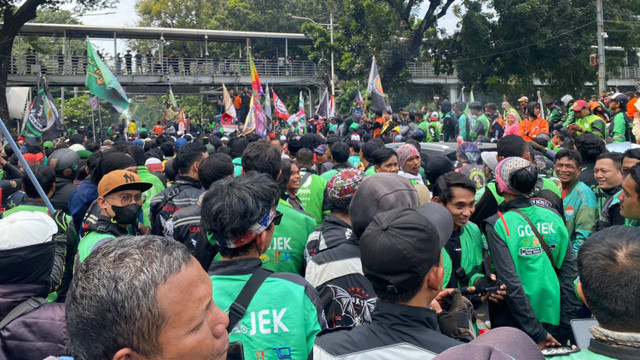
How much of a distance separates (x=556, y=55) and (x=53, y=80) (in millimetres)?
27957

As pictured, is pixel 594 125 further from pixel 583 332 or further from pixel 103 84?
pixel 103 84

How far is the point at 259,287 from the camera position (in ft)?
8.84

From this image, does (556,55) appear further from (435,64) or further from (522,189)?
(522,189)

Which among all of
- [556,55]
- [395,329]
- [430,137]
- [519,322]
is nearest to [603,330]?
[395,329]

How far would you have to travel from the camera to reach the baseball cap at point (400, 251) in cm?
234

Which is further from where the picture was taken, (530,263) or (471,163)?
(471,163)

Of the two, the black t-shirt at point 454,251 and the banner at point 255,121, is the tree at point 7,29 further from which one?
the black t-shirt at point 454,251

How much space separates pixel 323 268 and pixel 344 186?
0.75 metres

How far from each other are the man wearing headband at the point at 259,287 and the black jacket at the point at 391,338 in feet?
0.92

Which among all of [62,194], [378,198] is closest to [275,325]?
[378,198]

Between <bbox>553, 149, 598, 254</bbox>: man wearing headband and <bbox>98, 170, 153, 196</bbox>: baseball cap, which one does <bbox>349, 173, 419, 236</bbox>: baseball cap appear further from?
<bbox>553, 149, 598, 254</bbox>: man wearing headband

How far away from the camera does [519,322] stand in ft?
13.1

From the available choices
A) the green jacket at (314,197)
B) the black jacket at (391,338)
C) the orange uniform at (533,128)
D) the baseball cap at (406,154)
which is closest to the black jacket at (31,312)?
the black jacket at (391,338)

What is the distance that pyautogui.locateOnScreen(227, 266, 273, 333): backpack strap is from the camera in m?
2.63
